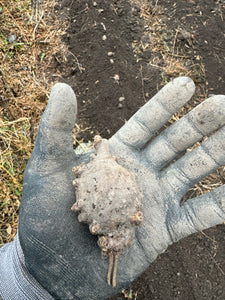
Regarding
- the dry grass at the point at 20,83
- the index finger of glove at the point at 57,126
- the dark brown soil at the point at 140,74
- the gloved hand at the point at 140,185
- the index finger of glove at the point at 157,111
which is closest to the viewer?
the index finger of glove at the point at 57,126

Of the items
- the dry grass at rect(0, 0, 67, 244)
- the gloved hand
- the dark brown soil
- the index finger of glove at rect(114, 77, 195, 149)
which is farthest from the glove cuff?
the index finger of glove at rect(114, 77, 195, 149)

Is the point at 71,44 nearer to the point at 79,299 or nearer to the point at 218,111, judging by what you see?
the point at 218,111

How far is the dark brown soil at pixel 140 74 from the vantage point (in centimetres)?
313

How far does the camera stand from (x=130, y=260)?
2.34 m

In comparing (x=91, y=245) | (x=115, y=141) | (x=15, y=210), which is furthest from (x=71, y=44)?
(x=91, y=245)

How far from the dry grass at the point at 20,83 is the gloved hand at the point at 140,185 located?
1117 mm

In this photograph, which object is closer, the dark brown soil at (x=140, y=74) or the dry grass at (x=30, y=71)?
the dark brown soil at (x=140, y=74)

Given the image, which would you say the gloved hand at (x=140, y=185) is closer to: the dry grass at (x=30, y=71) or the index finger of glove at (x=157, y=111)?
the index finger of glove at (x=157, y=111)

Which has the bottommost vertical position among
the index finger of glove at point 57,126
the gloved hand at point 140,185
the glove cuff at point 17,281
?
the glove cuff at point 17,281

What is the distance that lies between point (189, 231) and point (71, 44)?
2.48 m

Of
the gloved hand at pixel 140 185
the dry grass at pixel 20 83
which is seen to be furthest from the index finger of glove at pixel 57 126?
the dry grass at pixel 20 83

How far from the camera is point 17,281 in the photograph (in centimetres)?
249

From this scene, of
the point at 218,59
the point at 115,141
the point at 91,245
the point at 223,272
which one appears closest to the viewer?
the point at 91,245

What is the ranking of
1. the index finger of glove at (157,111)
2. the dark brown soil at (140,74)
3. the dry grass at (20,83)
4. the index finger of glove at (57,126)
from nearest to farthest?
1. the index finger of glove at (57,126)
2. the index finger of glove at (157,111)
3. the dark brown soil at (140,74)
4. the dry grass at (20,83)
